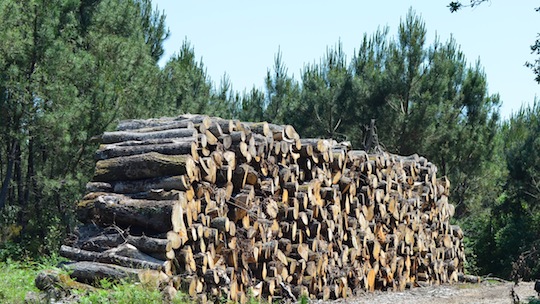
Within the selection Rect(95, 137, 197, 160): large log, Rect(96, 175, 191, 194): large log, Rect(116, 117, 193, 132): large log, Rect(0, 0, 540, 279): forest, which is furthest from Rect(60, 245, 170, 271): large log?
Rect(0, 0, 540, 279): forest

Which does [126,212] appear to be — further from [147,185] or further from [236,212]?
[236,212]

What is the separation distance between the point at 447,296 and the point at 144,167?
A: 18.0ft

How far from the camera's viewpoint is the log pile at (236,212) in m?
7.44

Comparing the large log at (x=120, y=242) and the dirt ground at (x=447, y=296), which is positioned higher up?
the large log at (x=120, y=242)

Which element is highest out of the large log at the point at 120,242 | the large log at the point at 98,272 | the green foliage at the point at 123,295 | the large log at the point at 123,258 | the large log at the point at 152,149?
the large log at the point at 152,149

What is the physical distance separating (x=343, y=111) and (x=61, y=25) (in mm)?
10360

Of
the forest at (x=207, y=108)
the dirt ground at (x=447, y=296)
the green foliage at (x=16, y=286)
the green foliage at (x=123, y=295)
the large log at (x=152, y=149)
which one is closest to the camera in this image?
the green foliage at (x=123, y=295)

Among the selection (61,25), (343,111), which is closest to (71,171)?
(61,25)

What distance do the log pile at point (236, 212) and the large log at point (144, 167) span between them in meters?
0.01

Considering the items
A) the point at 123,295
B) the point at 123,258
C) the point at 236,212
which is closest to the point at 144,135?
the point at 236,212

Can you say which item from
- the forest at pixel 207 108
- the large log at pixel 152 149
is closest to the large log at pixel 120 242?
the large log at pixel 152 149

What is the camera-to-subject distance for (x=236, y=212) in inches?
333

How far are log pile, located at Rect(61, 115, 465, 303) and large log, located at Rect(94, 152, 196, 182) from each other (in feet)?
Answer: 0.04

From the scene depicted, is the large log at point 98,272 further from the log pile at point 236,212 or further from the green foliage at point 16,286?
the green foliage at point 16,286
